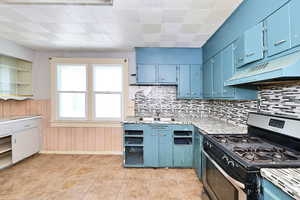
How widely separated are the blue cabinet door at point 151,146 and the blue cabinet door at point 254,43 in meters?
1.94

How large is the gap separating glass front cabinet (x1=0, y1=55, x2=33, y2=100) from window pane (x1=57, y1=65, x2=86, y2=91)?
26.8 inches

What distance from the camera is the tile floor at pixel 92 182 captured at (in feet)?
7.66

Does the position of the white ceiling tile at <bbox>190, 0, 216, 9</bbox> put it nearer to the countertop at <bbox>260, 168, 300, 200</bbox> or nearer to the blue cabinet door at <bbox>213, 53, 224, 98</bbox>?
the blue cabinet door at <bbox>213, 53, 224, 98</bbox>

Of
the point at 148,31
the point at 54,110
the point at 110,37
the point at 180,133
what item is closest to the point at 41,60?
the point at 54,110

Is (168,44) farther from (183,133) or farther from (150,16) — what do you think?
(183,133)

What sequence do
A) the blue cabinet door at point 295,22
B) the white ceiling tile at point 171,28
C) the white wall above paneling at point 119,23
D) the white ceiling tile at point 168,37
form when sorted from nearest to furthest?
the blue cabinet door at point 295,22, the white wall above paneling at point 119,23, the white ceiling tile at point 171,28, the white ceiling tile at point 168,37

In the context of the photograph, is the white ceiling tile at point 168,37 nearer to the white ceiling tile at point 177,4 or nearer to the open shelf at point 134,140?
the white ceiling tile at point 177,4

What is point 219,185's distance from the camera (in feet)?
5.40

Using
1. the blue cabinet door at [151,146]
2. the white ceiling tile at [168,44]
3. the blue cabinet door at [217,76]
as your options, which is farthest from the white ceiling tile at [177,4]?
the blue cabinet door at [151,146]

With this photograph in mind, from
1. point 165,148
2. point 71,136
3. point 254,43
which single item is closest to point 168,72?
point 165,148

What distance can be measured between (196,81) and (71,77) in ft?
9.38

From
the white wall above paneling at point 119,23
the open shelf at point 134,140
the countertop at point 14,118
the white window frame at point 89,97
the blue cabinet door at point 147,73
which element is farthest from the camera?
the white window frame at point 89,97

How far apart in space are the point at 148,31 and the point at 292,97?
2.08m

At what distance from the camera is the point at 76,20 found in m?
2.38
